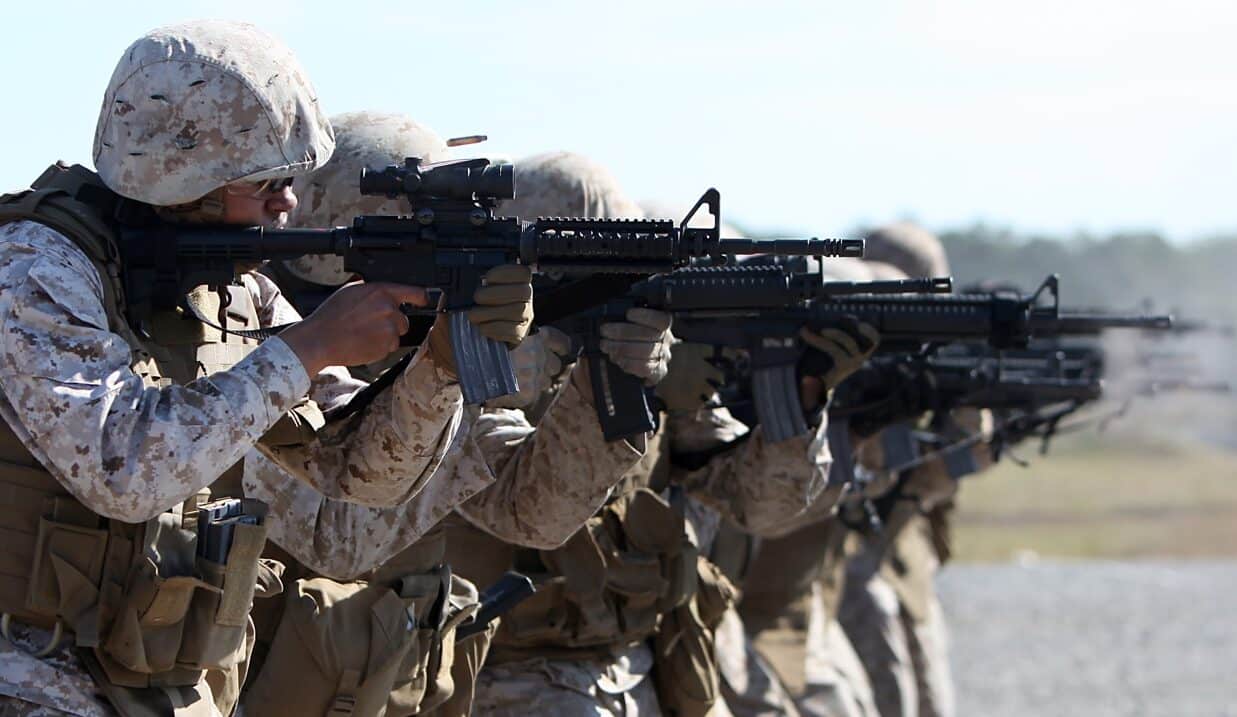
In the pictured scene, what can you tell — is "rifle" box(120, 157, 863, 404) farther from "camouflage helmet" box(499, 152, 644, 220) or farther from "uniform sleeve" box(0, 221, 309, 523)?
"camouflage helmet" box(499, 152, 644, 220)

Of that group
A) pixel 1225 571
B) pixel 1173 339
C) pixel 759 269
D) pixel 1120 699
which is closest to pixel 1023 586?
pixel 1225 571

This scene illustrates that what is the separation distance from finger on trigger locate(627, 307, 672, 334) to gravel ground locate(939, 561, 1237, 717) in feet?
31.1

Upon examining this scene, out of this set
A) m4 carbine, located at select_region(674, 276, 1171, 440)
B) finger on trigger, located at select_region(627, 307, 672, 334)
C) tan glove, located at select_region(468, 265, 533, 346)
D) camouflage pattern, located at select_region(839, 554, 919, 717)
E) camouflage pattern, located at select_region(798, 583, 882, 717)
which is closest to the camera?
tan glove, located at select_region(468, 265, 533, 346)

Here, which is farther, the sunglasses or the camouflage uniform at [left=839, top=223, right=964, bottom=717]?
the camouflage uniform at [left=839, top=223, right=964, bottom=717]

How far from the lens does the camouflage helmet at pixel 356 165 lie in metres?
5.68

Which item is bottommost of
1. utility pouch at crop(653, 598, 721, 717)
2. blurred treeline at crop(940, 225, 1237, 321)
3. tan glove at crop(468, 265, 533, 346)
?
blurred treeline at crop(940, 225, 1237, 321)

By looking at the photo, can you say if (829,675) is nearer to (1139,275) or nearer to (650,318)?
(650,318)

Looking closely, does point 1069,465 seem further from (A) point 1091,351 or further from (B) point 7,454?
(B) point 7,454

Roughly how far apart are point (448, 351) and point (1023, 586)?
763 inches

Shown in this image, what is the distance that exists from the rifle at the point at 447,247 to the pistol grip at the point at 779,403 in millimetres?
2293

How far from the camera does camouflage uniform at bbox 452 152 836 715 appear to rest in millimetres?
5898

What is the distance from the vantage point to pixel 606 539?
6.24 m

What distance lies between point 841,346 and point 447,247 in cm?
276

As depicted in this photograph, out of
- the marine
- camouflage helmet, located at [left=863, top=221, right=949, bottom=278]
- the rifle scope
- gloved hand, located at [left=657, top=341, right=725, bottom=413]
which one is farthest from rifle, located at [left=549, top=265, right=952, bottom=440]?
camouflage helmet, located at [left=863, top=221, right=949, bottom=278]
